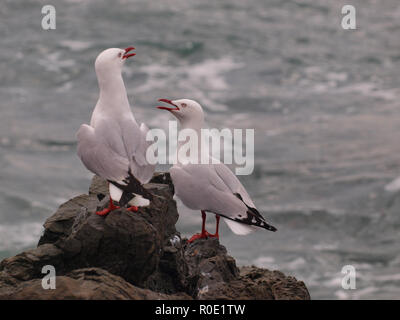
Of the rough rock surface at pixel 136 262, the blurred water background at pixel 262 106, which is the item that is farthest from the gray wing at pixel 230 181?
the blurred water background at pixel 262 106

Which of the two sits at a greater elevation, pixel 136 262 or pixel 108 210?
pixel 108 210

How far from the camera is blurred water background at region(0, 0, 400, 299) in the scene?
29906 mm

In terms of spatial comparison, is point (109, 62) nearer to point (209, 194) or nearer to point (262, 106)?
point (209, 194)

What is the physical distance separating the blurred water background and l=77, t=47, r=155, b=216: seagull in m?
19.2

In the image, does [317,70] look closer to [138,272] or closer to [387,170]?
[387,170]

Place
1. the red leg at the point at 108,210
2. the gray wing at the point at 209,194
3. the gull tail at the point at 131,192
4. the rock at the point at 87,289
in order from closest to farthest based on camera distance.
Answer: the rock at the point at 87,289
the gull tail at the point at 131,192
the red leg at the point at 108,210
the gray wing at the point at 209,194

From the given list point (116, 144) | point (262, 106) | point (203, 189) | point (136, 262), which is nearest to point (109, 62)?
point (116, 144)

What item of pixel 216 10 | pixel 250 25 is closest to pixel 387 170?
pixel 250 25

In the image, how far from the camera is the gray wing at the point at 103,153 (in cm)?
857

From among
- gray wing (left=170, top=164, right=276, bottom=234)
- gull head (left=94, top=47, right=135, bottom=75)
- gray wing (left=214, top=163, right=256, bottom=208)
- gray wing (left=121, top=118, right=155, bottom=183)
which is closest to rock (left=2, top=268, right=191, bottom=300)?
gray wing (left=121, top=118, right=155, bottom=183)

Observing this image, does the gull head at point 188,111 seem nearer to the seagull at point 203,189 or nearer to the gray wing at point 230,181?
the seagull at point 203,189

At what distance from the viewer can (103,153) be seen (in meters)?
8.69

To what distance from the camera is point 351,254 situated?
96.2ft

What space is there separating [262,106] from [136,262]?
33670 mm
